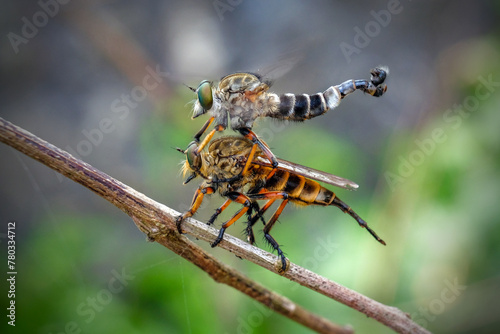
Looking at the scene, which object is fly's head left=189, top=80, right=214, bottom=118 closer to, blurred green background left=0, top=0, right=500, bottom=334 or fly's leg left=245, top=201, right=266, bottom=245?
blurred green background left=0, top=0, right=500, bottom=334

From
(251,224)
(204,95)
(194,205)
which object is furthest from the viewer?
(251,224)

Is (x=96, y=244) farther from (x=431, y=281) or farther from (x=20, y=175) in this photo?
(x=431, y=281)

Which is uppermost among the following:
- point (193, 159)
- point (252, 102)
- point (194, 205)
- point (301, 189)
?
point (252, 102)

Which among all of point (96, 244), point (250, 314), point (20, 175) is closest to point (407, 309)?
point (250, 314)

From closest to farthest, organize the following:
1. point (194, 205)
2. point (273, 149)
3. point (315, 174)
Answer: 1. point (194, 205)
2. point (315, 174)
3. point (273, 149)

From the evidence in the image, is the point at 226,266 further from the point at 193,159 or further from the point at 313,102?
the point at 313,102

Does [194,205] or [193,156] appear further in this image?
[193,156]

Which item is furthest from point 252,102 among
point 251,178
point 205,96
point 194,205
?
point 194,205
